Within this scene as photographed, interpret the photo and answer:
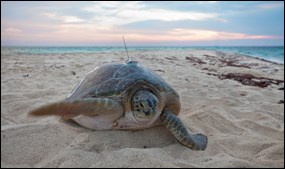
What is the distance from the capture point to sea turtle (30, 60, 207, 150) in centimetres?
218

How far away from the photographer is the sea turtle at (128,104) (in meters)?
2.18

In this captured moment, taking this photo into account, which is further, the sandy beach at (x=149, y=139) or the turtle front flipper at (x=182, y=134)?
the turtle front flipper at (x=182, y=134)

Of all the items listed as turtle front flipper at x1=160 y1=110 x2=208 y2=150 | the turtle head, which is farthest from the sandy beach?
the turtle head

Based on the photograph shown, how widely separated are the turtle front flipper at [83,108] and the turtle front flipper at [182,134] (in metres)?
0.41

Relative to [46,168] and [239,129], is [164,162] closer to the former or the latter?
[46,168]

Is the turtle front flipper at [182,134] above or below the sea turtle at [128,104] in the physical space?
below

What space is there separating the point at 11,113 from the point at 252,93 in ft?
11.1

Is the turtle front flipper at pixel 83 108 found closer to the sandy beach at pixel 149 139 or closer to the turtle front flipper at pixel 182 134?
the sandy beach at pixel 149 139

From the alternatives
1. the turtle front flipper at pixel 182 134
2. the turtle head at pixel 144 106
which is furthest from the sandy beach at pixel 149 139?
the turtle head at pixel 144 106

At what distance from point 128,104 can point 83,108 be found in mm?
457

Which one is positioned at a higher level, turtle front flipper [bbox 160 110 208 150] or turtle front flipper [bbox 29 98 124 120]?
turtle front flipper [bbox 29 98 124 120]

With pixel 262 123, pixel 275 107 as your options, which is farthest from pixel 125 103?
pixel 275 107

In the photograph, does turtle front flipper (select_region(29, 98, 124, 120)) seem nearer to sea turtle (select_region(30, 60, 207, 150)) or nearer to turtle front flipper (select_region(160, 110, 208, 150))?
sea turtle (select_region(30, 60, 207, 150))

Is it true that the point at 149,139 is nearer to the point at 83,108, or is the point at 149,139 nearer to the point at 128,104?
the point at 128,104
